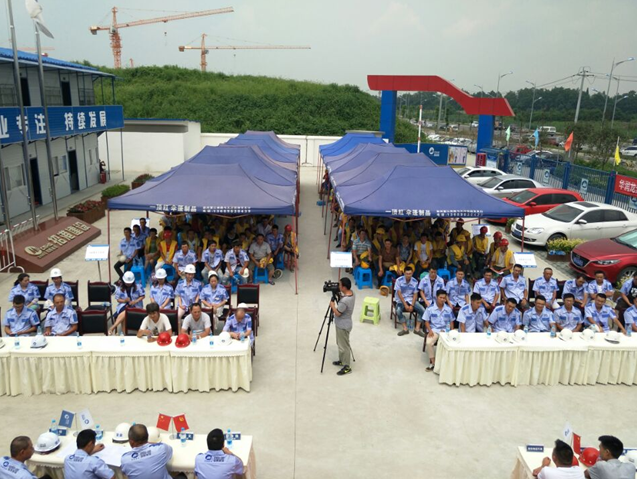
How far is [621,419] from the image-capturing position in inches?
296

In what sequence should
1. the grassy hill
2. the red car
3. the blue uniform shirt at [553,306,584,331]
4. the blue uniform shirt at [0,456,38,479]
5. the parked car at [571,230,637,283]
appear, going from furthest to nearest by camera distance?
the grassy hill, the red car, the parked car at [571,230,637,283], the blue uniform shirt at [553,306,584,331], the blue uniform shirt at [0,456,38,479]

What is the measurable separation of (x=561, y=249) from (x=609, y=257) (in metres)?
2.23

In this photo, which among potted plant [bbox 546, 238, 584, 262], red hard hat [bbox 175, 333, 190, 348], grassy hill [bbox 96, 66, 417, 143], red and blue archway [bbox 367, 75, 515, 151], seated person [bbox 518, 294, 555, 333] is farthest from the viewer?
grassy hill [bbox 96, 66, 417, 143]

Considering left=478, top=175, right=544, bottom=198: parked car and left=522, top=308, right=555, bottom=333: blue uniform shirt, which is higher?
left=478, top=175, right=544, bottom=198: parked car

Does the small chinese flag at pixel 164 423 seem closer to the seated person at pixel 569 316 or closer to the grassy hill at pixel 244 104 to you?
the seated person at pixel 569 316

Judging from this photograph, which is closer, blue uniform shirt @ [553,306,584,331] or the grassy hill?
blue uniform shirt @ [553,306,584,331]

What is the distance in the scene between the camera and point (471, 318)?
8.91 metres

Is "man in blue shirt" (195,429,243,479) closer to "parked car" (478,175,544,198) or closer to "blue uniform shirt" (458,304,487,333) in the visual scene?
"blue uniform shirt" (458,304,487,333)

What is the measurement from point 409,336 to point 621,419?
3652 millimetres

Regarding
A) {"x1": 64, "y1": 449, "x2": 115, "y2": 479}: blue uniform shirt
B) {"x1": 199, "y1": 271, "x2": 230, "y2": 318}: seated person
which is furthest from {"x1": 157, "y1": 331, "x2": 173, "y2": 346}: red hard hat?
{"x1": 64, "y1": 449, "x2": 115, "y2": 479}: blue uniform shirt

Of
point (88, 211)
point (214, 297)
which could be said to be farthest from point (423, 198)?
point (88, 211)

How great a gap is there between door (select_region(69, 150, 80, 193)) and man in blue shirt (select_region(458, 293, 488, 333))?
2039 cm

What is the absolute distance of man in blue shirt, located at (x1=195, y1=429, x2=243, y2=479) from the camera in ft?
16.6

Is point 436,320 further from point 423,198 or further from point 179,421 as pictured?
point 179,421
